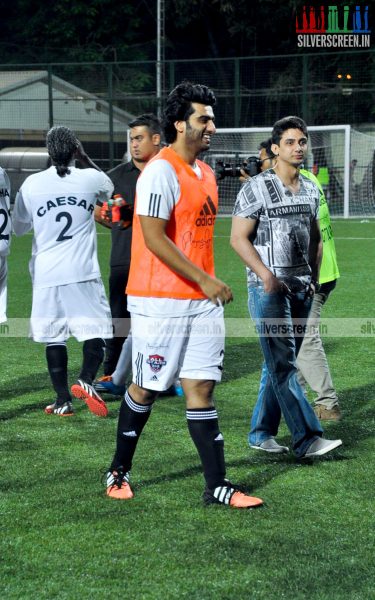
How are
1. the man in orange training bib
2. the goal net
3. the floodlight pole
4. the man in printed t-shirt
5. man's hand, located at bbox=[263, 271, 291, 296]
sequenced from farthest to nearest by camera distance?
the floodlight pole → the goal net → the man in printed t-shirt → man's hand, located at bbox=[263, 271, 291, 296] → the man in orange training bib

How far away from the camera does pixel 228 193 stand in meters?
31.7

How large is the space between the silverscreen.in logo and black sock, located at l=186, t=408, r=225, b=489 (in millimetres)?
34358

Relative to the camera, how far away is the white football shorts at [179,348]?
5.13 meters

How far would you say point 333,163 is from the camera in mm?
31141

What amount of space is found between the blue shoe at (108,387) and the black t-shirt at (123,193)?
0.95 meters

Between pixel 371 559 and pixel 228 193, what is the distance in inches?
1088

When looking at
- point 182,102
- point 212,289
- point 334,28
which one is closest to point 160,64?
point 334,28

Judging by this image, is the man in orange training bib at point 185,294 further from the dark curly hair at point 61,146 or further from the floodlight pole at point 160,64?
the floodlight pole at point 160,64

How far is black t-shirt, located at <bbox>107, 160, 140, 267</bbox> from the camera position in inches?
324

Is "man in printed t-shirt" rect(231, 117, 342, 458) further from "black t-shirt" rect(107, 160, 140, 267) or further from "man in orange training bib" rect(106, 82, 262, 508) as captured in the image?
"black t-shirt" rect(107, 160, 140, 267)

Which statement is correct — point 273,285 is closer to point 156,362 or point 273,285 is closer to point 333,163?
point 156,362

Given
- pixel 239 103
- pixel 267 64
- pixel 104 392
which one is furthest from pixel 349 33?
pixel 104 392

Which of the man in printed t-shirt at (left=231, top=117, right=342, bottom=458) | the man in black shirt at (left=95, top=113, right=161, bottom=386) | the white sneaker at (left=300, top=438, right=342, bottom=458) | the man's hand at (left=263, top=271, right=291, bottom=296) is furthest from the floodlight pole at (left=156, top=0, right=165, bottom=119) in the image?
the white sneaker at (left=300, top=438, right=342, bottom=458)

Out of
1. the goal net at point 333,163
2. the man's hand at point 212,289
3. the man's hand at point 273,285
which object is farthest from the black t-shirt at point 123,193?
the goal net at point 333,163
